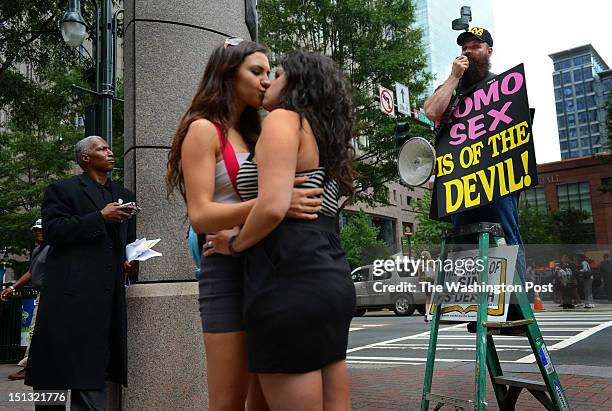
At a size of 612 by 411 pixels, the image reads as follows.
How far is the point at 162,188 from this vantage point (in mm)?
4316

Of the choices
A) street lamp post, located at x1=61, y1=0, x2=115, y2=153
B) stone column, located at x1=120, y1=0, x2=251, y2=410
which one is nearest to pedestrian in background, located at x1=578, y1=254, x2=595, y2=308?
street lamp post, located at x1=61, y1=0, x2=115, y2=153

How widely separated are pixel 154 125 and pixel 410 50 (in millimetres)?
16007

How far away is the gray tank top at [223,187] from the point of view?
2.12m

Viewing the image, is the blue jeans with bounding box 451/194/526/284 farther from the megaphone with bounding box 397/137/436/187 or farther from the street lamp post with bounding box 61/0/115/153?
the street lamp post with bounding box 61/0/115/153

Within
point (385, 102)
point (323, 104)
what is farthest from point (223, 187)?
point (385, 102)

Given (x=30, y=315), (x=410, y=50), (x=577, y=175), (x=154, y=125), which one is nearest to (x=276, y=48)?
(x=410, y=50)

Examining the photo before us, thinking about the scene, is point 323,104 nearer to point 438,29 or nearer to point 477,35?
point 477,35

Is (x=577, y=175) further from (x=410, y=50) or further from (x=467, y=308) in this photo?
(x=467, y=308)

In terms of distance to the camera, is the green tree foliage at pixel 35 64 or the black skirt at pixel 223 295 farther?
the green tree foliage at pixel 35 64

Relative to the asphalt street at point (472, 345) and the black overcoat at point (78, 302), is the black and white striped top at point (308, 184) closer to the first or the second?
the black overcoat at point (78, 302)

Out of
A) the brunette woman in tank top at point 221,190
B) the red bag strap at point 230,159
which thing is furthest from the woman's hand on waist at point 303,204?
the red bag strap at point 230,159

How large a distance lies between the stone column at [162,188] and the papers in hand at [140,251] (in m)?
0.51

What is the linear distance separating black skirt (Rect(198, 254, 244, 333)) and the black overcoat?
153 cm

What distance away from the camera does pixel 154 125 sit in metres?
4.39
